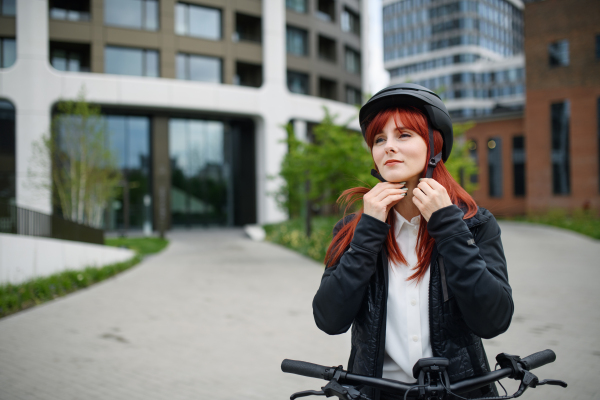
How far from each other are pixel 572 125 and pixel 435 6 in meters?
60.6

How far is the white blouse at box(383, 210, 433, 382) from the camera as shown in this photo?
1.60 meters

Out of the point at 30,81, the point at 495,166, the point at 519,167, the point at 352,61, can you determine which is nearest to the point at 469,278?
the point at 30,81

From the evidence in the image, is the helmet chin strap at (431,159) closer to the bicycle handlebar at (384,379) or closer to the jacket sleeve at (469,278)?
the jacket sleeve at (469,278)

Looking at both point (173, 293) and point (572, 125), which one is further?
point (572, 125)

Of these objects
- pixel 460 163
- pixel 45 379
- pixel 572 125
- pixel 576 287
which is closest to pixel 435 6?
pixel 572 125

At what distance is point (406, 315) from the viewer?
1.62 meters

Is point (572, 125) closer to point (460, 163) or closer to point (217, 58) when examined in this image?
point (460, 163)

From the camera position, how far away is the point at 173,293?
963cm

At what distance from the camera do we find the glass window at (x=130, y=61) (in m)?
27.0

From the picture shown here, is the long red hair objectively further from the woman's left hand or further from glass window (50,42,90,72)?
glass window (50,42,90,72)

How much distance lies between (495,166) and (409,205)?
36590 mm

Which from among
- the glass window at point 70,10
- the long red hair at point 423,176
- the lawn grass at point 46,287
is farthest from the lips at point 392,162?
the glass window at point 70,10

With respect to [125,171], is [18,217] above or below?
below

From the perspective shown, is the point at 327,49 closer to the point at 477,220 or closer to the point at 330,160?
the point at 330,160
